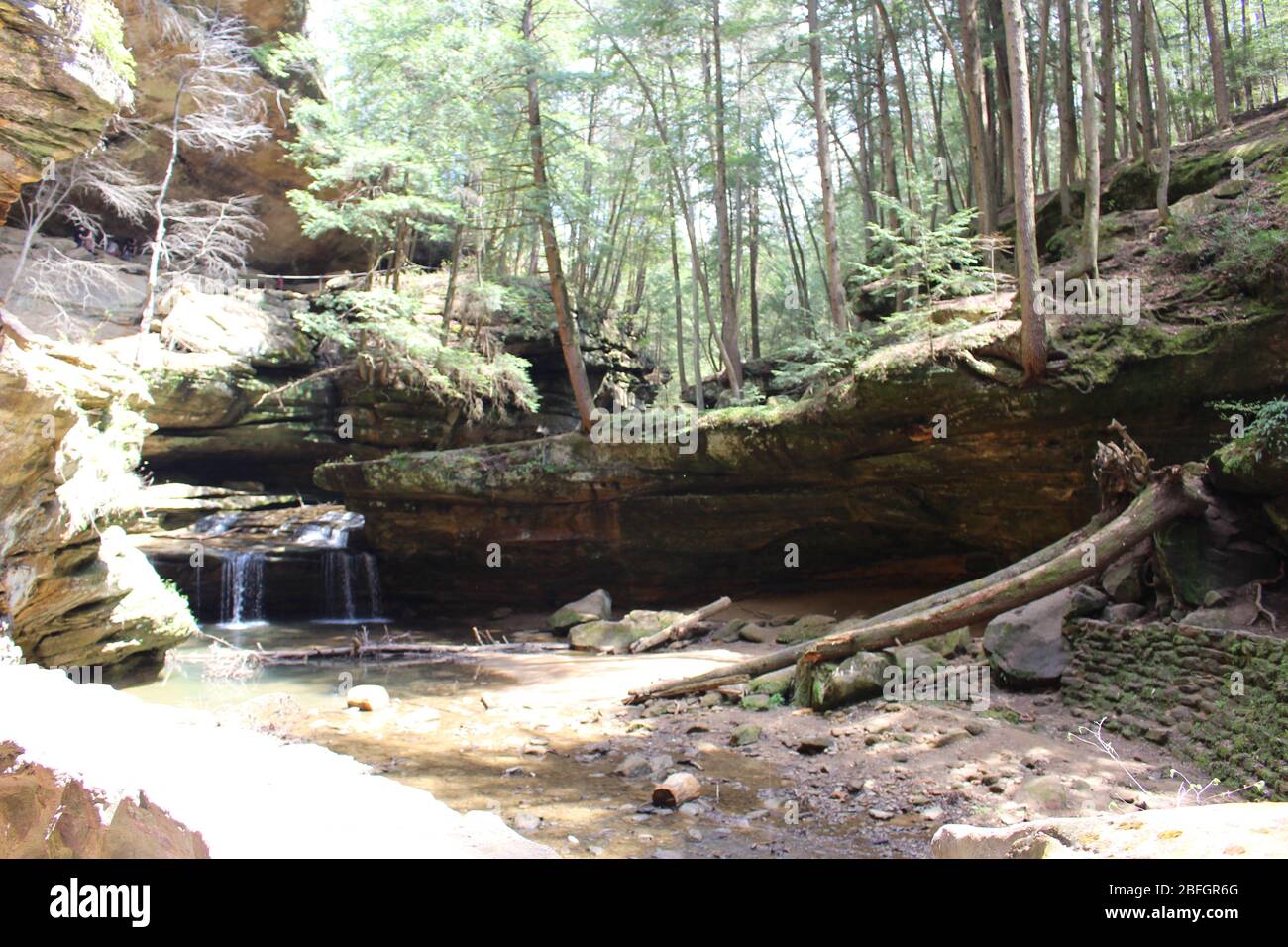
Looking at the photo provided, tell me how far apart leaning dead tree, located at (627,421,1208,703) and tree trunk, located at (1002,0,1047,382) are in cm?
239

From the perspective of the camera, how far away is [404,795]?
425 centimetres

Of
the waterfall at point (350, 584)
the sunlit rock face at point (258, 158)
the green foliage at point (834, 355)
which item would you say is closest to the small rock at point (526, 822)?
the green foliage at point (834, 355)

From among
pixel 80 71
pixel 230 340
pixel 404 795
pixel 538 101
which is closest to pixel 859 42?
pixel 538 101

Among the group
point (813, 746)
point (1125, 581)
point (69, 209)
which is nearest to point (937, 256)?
point (1125, 581)

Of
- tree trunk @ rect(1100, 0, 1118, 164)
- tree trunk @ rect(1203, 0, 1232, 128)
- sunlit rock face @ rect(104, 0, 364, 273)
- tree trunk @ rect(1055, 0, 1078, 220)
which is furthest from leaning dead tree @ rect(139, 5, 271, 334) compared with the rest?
tree trunk @ rect(1203, 0, 1232, 128)

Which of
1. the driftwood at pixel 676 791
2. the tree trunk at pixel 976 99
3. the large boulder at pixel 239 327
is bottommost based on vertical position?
the driftwood at pixel 676 791

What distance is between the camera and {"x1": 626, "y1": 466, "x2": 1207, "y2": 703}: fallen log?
324 inches

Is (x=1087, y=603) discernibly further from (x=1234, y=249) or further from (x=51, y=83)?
(x=51, y=83)

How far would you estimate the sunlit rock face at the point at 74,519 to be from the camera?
26.5 ft

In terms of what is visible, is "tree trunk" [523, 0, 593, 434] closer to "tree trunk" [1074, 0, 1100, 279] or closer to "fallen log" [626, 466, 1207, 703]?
"fallen log" [626, 466, 1207, 703]

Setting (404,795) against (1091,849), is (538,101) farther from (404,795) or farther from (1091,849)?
(1091,849)

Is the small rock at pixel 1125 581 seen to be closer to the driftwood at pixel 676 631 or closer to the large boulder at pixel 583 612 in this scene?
the driftwood at pixel 676 631

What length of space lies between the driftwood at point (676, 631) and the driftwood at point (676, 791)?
7.72 metres

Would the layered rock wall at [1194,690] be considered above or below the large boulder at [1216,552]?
below
